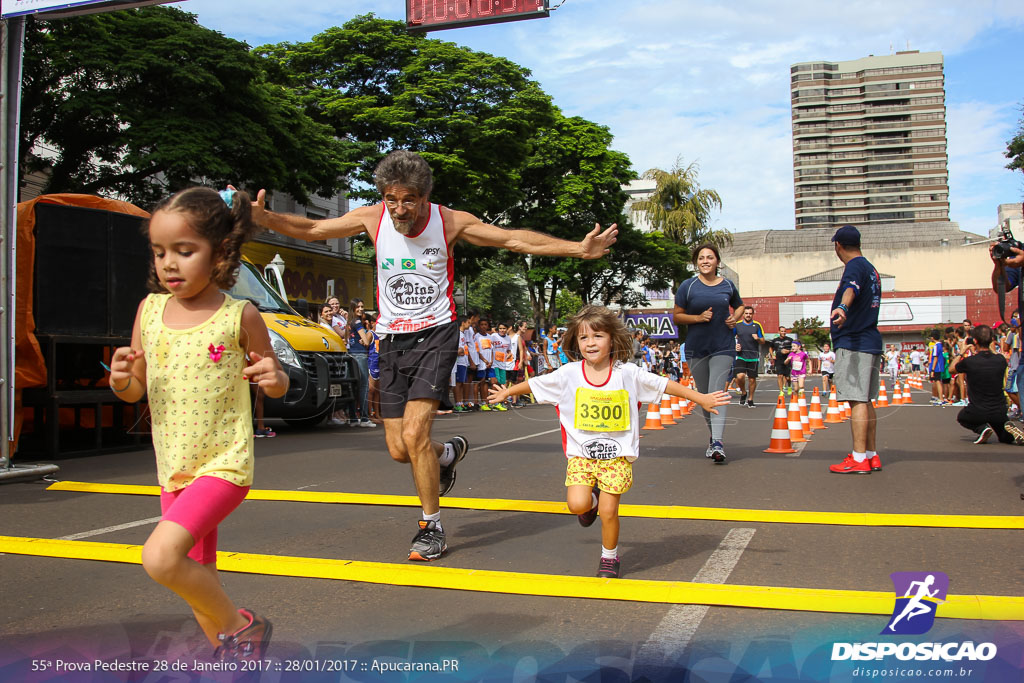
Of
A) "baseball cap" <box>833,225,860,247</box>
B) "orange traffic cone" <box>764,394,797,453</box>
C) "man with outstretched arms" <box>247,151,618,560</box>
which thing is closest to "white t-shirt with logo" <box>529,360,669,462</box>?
"man with outstretched arms" <box>247,151,618,560</box>

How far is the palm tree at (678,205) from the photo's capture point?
164ft

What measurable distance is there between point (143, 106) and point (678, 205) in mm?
35461

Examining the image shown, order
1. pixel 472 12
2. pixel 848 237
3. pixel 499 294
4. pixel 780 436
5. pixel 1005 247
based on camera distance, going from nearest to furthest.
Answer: pixel 1005 247, pixel 848 237, pixel 780 436, pixel 472 12, pixel 499 294

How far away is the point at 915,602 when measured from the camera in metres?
3.32

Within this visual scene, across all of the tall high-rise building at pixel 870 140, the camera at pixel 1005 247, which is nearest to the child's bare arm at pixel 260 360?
the camera at pixel 1005 247

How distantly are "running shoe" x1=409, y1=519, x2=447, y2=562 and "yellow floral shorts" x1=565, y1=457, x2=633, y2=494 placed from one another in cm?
78

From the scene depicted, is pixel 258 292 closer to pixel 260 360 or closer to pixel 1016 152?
pixel 260 360

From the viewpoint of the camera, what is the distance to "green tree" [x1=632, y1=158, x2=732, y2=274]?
49.9 metres

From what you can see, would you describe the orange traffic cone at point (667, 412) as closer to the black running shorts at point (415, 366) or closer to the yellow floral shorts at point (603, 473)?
the black running shorts at point (415, 366)

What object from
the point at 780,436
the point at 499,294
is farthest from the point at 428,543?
the point at 499,294

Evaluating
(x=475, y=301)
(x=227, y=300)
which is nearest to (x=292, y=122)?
(x=227, y=300)

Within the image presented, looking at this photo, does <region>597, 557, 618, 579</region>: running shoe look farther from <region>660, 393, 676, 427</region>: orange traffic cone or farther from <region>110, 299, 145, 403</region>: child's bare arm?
<region>660, 393, 676, 427</region>: orange traffic cone

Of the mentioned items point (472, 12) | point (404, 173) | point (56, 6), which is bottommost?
point (404, 173)

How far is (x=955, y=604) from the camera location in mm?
3477
